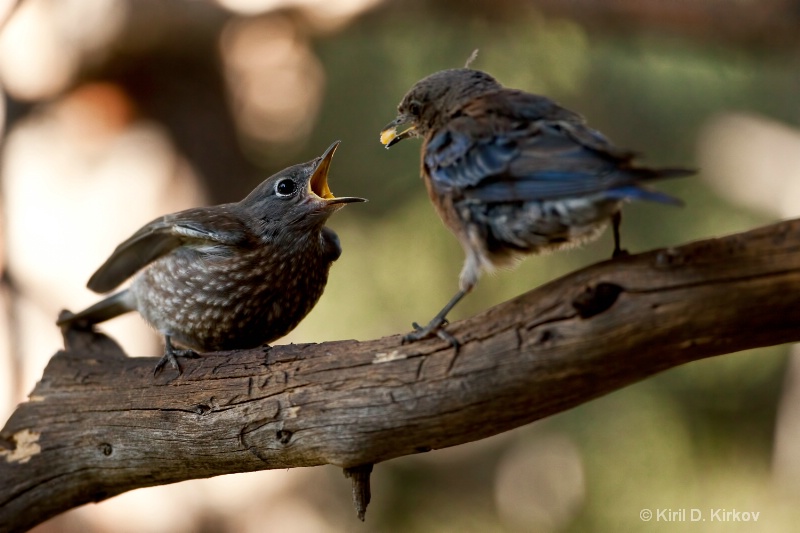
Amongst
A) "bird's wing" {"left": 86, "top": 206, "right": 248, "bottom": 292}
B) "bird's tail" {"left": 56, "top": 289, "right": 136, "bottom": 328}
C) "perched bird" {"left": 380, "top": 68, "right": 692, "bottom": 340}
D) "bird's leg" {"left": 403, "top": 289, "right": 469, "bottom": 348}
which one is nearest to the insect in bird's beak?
"perched bird" {"left": 380, "top": 68, "right": 692, "bottom": 340}

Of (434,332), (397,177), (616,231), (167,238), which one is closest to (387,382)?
(434,332)

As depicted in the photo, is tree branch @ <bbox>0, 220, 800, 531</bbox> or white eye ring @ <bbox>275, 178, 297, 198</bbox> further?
white eye ring @ <bbox>275, 178, 297, 198</bbox>

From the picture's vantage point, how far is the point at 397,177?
6.50 metres

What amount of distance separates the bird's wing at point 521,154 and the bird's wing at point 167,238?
1.07 metres

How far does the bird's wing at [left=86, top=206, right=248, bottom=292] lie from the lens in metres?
3.68

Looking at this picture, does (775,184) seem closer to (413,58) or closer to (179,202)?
(413,58)

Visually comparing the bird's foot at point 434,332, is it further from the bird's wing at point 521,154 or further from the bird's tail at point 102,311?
the bird's tail at point 102,311

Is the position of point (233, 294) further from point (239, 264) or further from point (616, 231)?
point (616, 231)

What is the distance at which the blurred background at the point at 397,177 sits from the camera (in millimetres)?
5605

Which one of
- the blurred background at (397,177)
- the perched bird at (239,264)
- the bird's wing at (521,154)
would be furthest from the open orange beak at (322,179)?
the blurred background at (397,177)

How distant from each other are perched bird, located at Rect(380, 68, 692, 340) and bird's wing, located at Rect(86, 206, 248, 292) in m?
1.07

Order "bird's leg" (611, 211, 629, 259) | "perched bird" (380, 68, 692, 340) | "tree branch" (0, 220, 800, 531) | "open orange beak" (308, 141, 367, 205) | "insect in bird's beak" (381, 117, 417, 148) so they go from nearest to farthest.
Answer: "tree branch" (0, 220, 800, 531), "perched bird" (380, 68, 692, 340), "bird's leg" (611, 211, 629, 259), "insect in bird's beak" (381, 117, 417, 148), "open orange beak" (308, 141, 367, 205)

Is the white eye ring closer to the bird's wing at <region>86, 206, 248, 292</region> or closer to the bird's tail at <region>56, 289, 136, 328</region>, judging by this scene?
the bird's wing at <region>86, 206, 248, 292</region>

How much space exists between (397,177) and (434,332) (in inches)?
146
